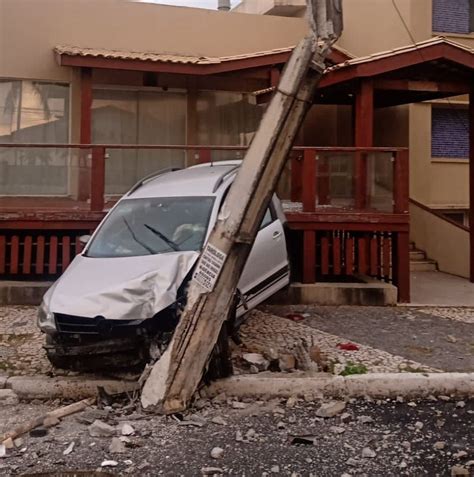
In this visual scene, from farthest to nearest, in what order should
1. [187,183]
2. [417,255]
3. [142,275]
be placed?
[417,255], [187,183], [142,275]

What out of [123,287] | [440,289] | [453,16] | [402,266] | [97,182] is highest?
[453,16]

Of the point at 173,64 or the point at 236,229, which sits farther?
the point at 173,64

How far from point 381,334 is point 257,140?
351cm

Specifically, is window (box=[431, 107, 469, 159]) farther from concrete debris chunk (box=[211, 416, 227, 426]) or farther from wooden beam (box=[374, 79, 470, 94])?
concrete debris chunk (box=[211, 416, 227, 426])

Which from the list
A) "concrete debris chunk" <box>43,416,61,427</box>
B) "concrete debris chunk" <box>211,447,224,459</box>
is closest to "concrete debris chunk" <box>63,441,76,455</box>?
"concrete debris chunk" <box>43,416,61,427</box>

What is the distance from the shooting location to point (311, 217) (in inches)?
369

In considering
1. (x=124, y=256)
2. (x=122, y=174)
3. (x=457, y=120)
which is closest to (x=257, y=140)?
(x=124, y=256)

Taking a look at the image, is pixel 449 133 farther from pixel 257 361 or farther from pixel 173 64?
pixel 257 361

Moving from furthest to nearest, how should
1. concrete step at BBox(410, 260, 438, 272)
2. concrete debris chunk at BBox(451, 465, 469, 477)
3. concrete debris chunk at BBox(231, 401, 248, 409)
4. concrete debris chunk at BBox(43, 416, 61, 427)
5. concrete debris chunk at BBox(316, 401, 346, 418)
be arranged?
1. concrete step at BBox(410, 260, 438, 272)
2. concrete debris chunk at BBox(231, 401, 248, 409)
3. concrete debris chunk at BBox(316, 401, 346, 418)
4. concrete debris chunk at BBox(43, 416, 61, 427)
5. concrete debris chunk at BBox(451, 465, 469, 477)

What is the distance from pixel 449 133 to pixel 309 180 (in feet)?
20.8

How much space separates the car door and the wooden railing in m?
1.61

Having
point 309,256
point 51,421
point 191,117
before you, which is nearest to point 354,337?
point 309,256

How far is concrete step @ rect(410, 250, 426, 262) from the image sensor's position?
13.1m

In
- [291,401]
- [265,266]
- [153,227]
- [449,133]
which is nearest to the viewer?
[291,401]
